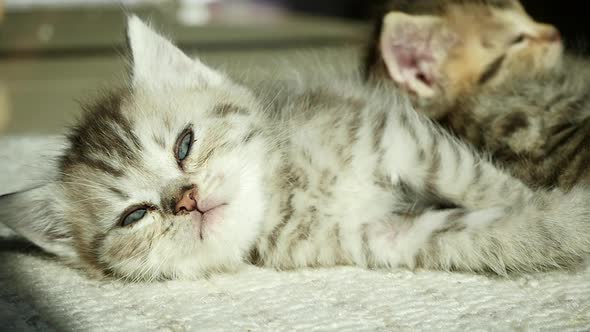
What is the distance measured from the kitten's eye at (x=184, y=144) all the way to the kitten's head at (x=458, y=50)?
651mm

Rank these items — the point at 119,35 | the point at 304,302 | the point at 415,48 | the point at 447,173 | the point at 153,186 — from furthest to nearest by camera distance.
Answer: the point at 119,35
the point at 415,48
the point at 447,173
the point at 153,186
the point at 304,302

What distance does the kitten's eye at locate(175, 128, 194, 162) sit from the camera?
1187 mm

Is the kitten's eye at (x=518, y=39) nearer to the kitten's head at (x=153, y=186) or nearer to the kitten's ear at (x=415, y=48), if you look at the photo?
the kitten's ear at (x=415, y=48)

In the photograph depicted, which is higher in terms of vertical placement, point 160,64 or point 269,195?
point 160,64

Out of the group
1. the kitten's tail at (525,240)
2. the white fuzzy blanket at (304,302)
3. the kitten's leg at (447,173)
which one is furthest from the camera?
the kitten's leg at (447,173)

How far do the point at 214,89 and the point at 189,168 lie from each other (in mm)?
264

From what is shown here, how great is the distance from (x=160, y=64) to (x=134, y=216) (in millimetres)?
375

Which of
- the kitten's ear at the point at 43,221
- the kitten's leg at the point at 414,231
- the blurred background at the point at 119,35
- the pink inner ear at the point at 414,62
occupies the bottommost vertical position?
the blurred background at the point at 119,35

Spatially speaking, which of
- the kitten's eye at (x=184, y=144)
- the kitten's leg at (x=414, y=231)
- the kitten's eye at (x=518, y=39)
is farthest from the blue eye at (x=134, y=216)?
the kitten's eye at (x=518, y=39)

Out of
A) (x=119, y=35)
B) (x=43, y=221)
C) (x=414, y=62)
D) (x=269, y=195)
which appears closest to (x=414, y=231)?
(x=269, y=195)

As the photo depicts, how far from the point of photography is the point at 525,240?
1.14 meters

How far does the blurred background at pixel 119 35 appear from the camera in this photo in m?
2.95

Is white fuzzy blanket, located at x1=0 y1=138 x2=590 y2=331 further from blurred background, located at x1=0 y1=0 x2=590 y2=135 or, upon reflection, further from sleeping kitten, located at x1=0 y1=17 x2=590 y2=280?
blurred background, located at x1=0 y1=0 x2=590 y2=135

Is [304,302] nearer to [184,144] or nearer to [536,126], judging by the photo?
[184,144]
